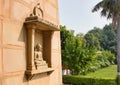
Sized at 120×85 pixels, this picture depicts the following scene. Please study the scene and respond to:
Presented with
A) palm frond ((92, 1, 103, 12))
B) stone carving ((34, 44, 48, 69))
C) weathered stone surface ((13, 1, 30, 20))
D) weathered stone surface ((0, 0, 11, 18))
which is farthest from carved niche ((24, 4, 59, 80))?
palm frond ((92, 1, 103, 12))

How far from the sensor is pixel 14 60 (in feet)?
10.7

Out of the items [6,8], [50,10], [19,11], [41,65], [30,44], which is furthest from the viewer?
[50,10]

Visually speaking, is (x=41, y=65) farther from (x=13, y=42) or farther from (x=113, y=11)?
(x=113, y=11)

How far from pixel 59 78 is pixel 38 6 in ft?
6.47

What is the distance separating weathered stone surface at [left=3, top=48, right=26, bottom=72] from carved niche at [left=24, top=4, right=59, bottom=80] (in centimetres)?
15

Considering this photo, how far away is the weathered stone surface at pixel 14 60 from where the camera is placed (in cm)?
306

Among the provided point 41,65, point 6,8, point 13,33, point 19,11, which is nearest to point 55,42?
point 41,65

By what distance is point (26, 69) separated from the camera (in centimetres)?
360

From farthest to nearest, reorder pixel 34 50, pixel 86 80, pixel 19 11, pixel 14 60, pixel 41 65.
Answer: pixel 86 80
pixel 41 65
pixel 34 50
pixel 19 11
pixel 14 60

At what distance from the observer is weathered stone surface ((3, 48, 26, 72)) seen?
3.06 metres

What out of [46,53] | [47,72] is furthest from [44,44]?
[47,72]

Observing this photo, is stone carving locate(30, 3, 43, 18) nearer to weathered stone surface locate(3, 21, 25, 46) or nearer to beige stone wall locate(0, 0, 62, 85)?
beige stone wall locate(0, 0, 62, 85)

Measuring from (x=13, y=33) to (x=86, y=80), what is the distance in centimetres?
1378

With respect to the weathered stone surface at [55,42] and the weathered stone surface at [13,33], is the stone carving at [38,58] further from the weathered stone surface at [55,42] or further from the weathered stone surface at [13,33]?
the weathered stone surface at [55,42]
